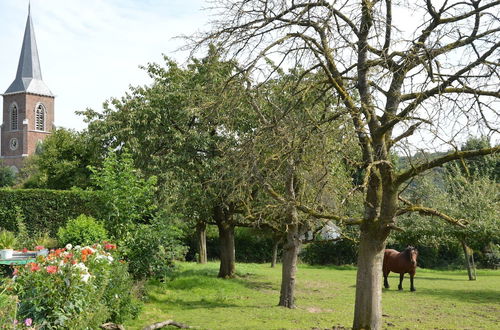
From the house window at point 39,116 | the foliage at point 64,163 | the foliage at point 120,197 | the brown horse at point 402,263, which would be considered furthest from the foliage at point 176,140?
the house window at point 39,116

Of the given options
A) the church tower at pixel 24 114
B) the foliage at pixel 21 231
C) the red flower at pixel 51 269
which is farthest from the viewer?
the church tower at pixel 24 114

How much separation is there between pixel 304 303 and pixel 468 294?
6211 millimetres

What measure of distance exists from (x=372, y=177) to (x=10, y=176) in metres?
78.4

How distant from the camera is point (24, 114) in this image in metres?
95.8

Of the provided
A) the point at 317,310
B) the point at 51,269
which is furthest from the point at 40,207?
the point at 51,269

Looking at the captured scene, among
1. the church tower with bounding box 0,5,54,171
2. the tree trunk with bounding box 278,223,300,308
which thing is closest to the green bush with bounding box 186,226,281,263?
the tree trunk with bounding box 278,223,300,308

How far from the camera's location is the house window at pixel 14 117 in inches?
3851

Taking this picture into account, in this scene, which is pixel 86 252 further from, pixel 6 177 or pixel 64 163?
pixel 6 177

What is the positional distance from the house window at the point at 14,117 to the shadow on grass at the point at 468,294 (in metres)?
92.5

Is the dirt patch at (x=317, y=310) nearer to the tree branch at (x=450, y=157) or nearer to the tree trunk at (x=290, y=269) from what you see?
the tree trunk at (x=290, y=269)

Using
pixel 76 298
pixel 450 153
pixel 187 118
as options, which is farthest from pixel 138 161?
pixel 450 153

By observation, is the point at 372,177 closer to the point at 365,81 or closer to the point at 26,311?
the point at 365,81

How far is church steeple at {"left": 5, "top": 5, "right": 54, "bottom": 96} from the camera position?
3402 inches

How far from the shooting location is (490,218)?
21.3m
